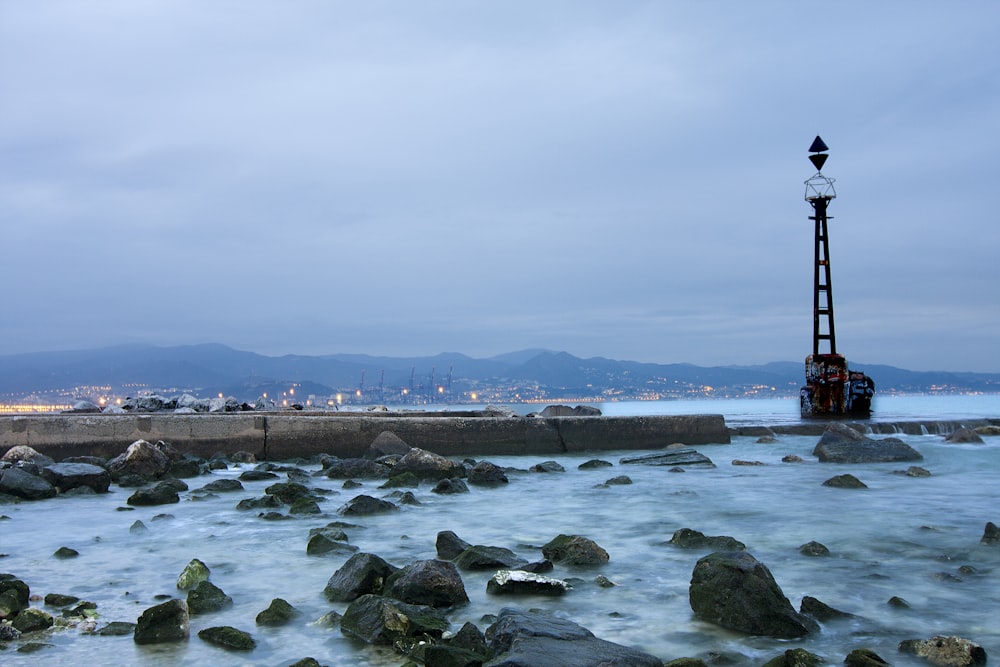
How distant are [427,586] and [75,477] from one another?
623cm

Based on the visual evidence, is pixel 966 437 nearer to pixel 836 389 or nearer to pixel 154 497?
pixel 836 389

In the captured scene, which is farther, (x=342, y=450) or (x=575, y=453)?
(x=575, y=453)

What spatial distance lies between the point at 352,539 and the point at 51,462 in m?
6.21

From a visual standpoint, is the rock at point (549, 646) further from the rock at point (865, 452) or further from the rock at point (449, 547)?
the rock at point (865, 452)

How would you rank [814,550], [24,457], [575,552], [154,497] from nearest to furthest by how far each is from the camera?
[575,552]
[814,550]
[154,497]
[24,457]

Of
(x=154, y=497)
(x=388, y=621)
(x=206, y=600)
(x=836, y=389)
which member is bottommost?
(x=154, y=497)

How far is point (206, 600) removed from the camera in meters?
4.00

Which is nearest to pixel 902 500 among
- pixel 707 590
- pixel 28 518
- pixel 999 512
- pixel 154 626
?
pixel 999 512

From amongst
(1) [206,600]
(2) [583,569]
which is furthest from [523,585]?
(1) [206,600]

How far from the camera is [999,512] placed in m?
7.77

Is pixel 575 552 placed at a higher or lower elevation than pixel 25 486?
higher

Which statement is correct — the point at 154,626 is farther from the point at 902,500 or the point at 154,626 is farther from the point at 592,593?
the point at 902,500

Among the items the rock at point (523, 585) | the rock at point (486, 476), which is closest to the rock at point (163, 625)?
the rock at point (523, 585)

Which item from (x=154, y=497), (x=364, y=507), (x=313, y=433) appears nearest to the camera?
(x=364, y=507)
